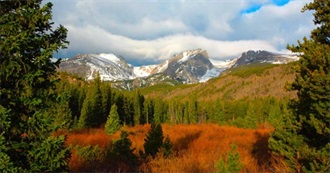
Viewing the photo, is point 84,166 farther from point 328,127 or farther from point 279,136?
point 328,127

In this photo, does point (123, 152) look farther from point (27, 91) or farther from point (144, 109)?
point (144, 109)

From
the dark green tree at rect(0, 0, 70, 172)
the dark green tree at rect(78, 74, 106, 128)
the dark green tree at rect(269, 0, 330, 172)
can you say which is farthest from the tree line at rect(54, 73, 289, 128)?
the dark green tree at rect(0, 0, 70, 172)

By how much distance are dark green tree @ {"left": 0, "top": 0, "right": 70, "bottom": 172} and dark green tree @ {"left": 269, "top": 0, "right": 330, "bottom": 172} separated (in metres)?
6.77

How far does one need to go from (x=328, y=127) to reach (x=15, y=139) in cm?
773

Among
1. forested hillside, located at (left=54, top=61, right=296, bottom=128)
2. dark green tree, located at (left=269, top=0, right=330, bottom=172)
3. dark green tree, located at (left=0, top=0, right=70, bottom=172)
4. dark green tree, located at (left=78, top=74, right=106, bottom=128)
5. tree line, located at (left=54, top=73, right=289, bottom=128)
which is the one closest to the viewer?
dark green tree, located at (left=0, top=0, right=70, bottom=172)

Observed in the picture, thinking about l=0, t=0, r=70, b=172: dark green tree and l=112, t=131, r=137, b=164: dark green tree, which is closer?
l=0, t=0, r=70, b=172: dark green tree

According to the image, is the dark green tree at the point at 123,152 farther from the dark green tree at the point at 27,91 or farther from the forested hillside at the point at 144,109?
the forested hillside at the point at 144,109

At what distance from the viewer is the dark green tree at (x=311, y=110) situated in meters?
7.83

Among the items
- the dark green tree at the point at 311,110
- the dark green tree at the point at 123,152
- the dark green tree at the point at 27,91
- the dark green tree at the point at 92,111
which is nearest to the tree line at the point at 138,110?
the dark green tree at the point at 92,111

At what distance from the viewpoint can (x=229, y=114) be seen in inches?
4166

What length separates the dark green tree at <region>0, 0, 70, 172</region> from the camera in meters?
5.08

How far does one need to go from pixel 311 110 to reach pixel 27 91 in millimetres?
7793

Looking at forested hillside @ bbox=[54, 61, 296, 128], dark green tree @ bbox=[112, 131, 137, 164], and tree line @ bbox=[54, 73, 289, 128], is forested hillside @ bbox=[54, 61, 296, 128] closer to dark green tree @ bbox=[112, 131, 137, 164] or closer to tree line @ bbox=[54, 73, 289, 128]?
tree line @ bbox=[54, 73, 289, 128]

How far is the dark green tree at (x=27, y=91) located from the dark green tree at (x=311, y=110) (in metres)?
6.77
